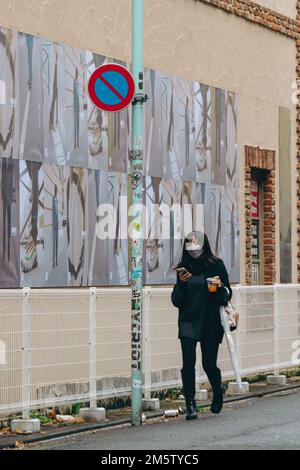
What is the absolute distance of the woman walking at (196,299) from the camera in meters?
15.4

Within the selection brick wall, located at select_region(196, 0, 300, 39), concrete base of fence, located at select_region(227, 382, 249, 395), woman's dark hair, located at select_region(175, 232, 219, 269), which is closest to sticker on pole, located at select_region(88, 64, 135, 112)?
woman's dark hair, located at select_region(175, 232, 219, 269)

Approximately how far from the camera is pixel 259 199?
23.3m

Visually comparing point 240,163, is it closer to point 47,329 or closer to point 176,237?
point 176,237

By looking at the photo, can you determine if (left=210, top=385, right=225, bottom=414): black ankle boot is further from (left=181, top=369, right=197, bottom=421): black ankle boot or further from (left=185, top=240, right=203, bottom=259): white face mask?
(left=185, top=240, right=203, bottom=259): white face mask

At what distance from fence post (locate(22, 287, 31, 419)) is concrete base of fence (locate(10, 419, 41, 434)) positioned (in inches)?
6.9

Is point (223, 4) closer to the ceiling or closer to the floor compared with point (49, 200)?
closer to the ceiling

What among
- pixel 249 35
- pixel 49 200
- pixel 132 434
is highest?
pixel 249 35

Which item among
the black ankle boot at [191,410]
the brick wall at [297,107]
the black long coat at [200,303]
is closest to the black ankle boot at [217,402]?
the black ankle boot at [191,410]

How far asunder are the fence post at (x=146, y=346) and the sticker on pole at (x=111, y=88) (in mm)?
2706

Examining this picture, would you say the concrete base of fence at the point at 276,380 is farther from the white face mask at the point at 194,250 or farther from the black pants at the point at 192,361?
the white face mask at the point at 194,250

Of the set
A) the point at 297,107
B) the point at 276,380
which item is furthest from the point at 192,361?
the point at 297,107

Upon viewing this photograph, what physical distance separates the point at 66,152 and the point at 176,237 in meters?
3.00
